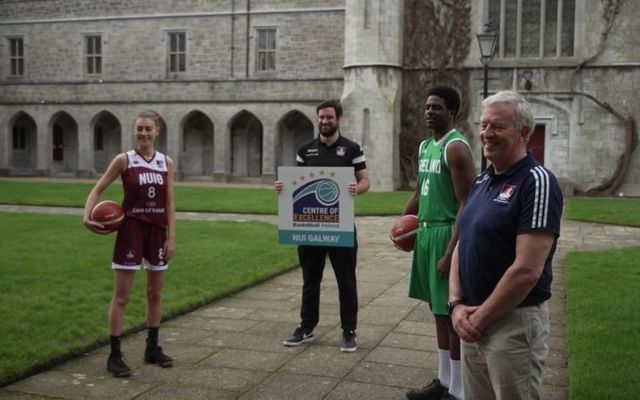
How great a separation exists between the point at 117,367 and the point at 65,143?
34.9m

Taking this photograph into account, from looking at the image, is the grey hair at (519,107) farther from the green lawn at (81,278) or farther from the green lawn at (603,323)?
the green lawn at (81,278)

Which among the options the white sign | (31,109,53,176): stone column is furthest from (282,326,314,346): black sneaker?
(31,109,53,176): stone column

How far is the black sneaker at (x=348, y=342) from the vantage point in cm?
577

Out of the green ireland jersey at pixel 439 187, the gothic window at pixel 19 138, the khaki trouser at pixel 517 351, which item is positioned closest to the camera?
the khaki trouser at pixel 517 351

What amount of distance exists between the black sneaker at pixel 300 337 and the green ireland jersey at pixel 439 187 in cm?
178

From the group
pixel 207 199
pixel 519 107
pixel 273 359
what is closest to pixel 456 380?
pixel 273 359

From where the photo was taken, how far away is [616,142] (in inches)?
1019

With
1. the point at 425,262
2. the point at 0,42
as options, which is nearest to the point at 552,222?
the point at 425,262

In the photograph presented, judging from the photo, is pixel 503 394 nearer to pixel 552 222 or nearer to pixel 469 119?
Result: pixel 552 222

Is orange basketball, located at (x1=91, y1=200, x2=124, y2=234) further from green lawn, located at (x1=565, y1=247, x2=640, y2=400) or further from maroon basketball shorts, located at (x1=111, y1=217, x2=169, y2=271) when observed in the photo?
green lawn, located at (x1=565, y1=247, x2=640, y2=400)

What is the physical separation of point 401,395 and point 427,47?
2402 centimetres

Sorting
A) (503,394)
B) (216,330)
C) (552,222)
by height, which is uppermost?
(552,222)

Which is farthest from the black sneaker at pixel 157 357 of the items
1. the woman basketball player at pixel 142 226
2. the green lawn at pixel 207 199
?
the green lawn at pixel 207 199

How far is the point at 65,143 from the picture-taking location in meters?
37.7
